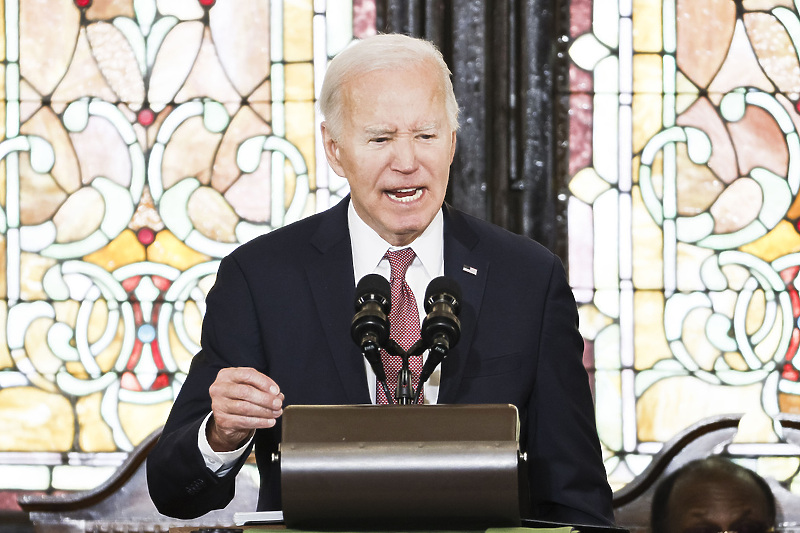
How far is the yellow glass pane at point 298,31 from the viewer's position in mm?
3379

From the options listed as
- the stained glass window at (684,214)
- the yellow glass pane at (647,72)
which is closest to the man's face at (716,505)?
the stained glass window at (684,214)

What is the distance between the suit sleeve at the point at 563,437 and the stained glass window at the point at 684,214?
123 centimetres

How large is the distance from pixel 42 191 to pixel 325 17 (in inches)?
39.8

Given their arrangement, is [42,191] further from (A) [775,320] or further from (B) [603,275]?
(A) [775,320]

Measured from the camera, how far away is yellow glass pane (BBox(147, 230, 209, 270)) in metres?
3.35

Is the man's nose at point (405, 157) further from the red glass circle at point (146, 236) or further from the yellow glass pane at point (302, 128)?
the red glass circle at point (146, 236)

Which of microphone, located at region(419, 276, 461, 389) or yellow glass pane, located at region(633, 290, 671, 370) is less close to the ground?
microphone, located at region(419, 276, 461, 389)

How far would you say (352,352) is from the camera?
79.1 inches

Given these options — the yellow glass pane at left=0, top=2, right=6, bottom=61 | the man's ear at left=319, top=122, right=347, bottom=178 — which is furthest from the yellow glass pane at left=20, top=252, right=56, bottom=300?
the man's ear at left=319, top=122, right=347, bottom=178

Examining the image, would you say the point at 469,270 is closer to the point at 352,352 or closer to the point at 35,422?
the point at 352,352

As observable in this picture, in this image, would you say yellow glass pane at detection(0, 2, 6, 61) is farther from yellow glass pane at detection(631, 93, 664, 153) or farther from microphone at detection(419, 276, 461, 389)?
microphone at detection(419, 276, 461, 389)

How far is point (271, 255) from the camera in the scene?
2.17 m

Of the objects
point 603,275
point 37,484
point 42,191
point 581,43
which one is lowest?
point 37,484

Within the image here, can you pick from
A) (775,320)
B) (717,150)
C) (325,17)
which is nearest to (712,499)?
(775,320)
